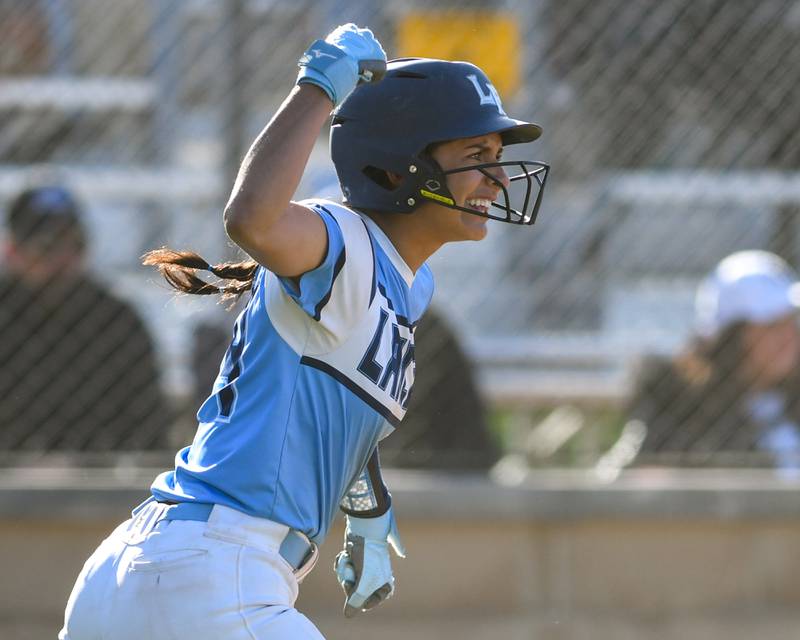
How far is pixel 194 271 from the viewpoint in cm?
321

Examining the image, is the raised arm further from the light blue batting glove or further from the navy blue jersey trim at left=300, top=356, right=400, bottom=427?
the navy blue jersey trim at left=300, top=356, right=400, bottom=427

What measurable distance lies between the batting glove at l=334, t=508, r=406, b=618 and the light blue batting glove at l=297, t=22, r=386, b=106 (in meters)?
1.09

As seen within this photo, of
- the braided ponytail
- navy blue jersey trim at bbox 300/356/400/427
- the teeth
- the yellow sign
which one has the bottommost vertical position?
the yellow sign

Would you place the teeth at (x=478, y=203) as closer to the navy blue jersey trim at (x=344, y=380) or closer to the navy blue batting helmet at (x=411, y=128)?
the navy blue batting helmet at (x=411, y=128)

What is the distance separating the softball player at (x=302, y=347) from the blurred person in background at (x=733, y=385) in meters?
2.56

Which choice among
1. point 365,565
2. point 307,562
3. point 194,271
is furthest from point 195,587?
point 194,271

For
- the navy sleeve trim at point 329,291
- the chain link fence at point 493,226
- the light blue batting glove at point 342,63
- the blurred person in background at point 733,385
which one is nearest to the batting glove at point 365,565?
the navy sleeve trim at point 329,291

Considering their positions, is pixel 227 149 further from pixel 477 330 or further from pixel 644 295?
pixel 644 295

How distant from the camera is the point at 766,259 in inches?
219

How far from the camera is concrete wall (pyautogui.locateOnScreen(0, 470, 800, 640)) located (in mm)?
5312

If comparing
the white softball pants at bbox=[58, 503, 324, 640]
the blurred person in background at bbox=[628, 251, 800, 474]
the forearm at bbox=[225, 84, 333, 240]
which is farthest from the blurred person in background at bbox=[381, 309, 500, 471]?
the forearm at bbox=[225, 84, 333, 240]

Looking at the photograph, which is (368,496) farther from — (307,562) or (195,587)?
(195,587)

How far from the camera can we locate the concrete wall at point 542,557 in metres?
5.31

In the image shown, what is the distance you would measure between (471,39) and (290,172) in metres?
2.83
